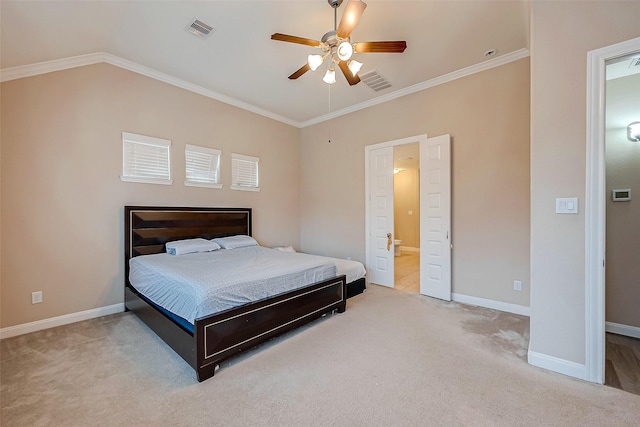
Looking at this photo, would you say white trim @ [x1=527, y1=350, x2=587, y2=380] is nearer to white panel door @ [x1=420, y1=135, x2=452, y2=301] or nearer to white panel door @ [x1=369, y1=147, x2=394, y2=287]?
white panel door @ [x1=420, y1=135, x2=452, y2=301]

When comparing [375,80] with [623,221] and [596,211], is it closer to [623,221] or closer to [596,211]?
[596,211]

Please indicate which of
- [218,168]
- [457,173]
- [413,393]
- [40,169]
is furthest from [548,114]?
[40,169]

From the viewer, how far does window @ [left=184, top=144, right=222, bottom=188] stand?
4.19 metres

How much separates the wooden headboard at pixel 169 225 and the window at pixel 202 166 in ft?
1.47

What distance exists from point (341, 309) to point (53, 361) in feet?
9.12

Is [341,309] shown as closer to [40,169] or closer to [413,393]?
[413,393]

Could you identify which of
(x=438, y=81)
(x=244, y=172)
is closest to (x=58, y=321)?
(x=244, y=172)

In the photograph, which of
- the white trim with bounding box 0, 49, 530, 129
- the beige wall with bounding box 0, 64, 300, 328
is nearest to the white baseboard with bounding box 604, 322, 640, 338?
the white trim with bounding box 0, 49, 530, 129

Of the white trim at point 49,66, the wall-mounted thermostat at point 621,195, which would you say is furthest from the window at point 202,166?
Answer: the wall-mounted thermostat at point 621,195

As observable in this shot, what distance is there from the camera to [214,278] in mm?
2340

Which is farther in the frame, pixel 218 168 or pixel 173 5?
pixel 218 168

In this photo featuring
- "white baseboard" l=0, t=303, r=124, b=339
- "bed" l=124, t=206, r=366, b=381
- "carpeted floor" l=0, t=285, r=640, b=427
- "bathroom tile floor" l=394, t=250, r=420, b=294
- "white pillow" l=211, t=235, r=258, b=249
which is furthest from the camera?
"bathroom tile floor" l=394, t=250, r=420, b=294

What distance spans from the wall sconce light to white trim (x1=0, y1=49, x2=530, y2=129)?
1338 mm

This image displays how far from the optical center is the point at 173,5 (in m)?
2.53
